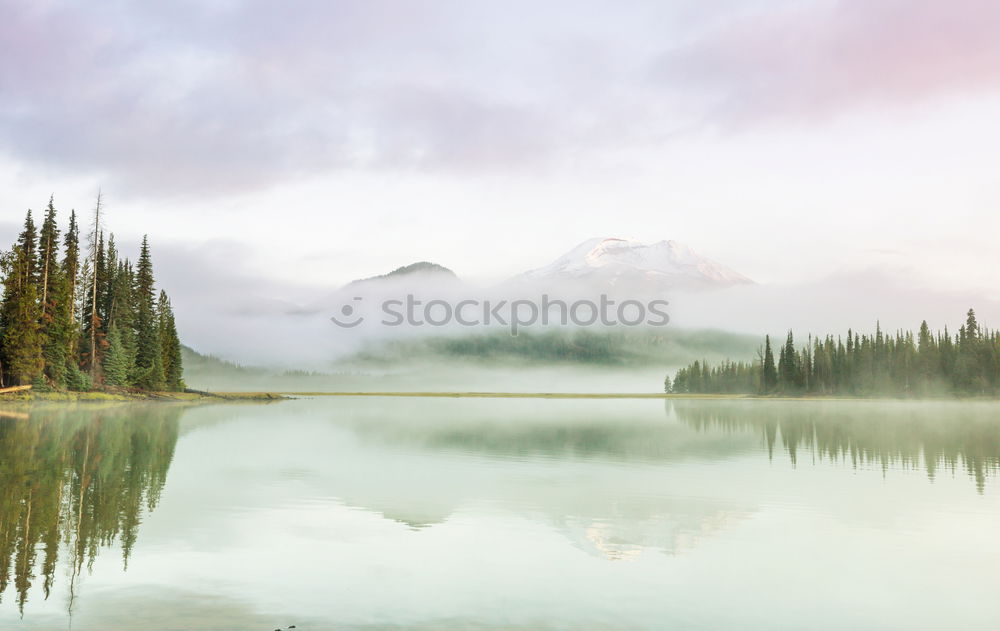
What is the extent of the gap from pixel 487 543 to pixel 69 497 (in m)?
13.3

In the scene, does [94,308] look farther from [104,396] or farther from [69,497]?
[69,497]

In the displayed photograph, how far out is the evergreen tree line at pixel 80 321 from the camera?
306ft

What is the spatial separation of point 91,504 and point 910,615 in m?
20.6

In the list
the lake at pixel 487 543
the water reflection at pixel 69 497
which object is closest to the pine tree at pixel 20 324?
the water reflection at pixel 69 497

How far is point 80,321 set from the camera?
372 ft

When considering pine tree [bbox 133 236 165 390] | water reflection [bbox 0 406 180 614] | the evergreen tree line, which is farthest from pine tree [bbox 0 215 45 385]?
water reflection [bbox 0 406 180 614]

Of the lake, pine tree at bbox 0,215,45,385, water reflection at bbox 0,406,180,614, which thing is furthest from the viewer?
pine tree at bbox 0,215,45,385

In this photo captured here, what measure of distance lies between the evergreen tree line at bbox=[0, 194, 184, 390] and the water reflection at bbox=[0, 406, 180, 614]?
5738cm

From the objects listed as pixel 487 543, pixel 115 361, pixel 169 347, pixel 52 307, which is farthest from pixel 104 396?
pixel 487 543

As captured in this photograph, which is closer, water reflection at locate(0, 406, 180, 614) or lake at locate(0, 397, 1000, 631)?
lake at locate(0, 397, 1000, 631)

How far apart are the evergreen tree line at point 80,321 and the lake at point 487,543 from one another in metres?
68.2

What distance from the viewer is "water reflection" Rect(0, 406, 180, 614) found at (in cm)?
1448

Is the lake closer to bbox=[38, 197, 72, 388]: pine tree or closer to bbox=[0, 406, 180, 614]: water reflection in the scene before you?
bbox=[0, 406, 180, 614]: water reflection

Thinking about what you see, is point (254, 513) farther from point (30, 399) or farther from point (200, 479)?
point (30, 399)
